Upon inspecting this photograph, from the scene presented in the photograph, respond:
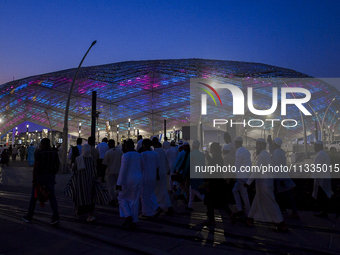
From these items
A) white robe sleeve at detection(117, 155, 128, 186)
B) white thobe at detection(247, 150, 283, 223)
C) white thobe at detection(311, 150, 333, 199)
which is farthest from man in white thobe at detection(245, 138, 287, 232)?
white robe sleeve at detection(117, 155, 128, 186)

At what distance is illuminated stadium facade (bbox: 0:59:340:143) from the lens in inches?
1594

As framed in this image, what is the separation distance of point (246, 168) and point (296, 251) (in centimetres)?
189

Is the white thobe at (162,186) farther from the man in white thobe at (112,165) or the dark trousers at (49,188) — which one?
the dark trousers at (49,188)

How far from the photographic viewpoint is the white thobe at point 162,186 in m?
6.82

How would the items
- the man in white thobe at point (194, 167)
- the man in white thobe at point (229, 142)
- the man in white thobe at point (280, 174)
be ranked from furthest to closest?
1. the man in white thobe at point (229, 142)
2. the man in white thobe at point (194, 167)
3. the man in white thobe at point (280, 174)

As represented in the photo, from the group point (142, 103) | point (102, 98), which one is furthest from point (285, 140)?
point (102, 98)

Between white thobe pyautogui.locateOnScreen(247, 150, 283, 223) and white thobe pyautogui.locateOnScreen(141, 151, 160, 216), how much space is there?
205 centimetres

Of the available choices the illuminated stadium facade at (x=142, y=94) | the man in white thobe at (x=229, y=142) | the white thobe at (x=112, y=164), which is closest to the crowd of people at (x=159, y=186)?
the man in white thobe at (x=229, y=142)

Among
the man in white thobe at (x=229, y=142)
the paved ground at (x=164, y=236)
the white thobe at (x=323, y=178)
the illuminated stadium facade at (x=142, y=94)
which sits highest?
the illuminated stadium facade at (x=142, y=94)

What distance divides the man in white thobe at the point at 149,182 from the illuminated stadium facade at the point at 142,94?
33.5 meters

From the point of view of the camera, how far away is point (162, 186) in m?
6.95

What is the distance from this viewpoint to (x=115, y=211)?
717 cm

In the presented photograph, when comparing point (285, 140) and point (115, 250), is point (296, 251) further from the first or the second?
point (285, 140)

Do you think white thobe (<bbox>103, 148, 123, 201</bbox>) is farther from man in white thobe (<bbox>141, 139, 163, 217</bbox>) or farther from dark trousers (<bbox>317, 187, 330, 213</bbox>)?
dark trousers (<bbox>317, 187, 330, 213</bbox>)
